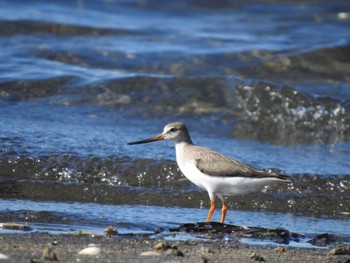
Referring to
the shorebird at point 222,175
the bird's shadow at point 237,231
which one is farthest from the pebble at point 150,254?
the shorebird at point 222,175

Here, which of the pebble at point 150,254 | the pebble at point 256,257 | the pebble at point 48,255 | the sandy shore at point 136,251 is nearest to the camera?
the pebble at point 48,255

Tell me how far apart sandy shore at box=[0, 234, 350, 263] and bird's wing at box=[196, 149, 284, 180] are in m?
1.11

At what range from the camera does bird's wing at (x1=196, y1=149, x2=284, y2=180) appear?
7.19 metres

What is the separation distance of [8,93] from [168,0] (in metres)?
7.61

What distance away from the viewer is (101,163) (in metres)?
8.80

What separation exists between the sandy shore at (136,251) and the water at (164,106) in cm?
73

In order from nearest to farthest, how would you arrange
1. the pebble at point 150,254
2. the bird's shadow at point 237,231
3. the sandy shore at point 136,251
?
the sandy shore at point 136,251
the pebble at point 150,254
the bird's shadow at point 237,231

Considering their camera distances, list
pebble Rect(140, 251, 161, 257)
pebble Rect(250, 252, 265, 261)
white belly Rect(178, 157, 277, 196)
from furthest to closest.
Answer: white belly Rect(178, 157, 277, 196), pebble Rect(250, 252, 265, 261), pebble Rect(140, 251, 161, 257)

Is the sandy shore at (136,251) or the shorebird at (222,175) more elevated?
the shorebird at (222,175)

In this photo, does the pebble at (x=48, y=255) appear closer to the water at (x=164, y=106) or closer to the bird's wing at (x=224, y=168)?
the water at (x=164, y=106)

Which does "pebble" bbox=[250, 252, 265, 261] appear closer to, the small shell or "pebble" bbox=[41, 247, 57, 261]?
the small shell

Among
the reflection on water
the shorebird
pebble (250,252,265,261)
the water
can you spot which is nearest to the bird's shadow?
the reflection on water

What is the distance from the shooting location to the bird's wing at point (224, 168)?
23.6 feet

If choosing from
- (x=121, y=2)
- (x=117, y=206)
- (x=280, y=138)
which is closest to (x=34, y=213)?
(x=117, y=206)
